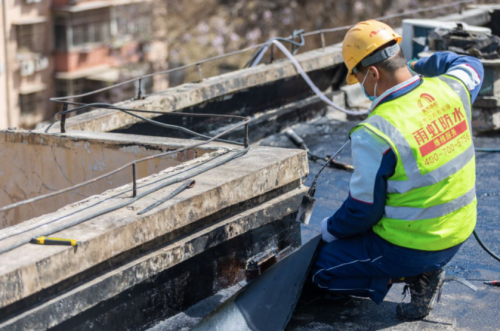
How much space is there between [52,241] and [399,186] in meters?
1.70

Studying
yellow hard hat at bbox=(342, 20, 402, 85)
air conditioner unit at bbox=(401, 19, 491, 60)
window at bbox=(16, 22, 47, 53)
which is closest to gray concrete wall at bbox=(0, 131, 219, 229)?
yellow hard hat at bbox=(342, 20, 402, 85)

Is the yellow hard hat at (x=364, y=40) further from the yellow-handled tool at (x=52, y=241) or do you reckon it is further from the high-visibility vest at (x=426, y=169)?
the yellow-handled tool at (x=52, y=241)

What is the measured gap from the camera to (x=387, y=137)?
349 cm

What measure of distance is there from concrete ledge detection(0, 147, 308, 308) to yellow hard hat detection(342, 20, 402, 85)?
72cm

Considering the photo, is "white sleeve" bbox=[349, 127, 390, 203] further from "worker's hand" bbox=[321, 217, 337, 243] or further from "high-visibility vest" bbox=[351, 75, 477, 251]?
"worker's hand" bbox=[321, 217, 337, 243]

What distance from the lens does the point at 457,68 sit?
13.9 ft

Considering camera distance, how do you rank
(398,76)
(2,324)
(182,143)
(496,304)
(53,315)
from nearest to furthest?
(2,324)
(53,315)
(398,76)
(496,304)
(182,143)

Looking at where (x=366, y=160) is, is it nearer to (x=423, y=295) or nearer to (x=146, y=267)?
(x=423, y=295)

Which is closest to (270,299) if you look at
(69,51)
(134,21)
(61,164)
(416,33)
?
(61,164)

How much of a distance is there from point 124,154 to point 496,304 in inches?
98.3

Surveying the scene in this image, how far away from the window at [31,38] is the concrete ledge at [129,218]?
2575cm

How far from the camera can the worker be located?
3531 mm

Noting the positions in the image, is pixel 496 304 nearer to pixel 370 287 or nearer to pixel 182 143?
pixel 370 287

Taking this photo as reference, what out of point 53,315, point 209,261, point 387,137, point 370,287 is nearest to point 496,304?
point 370,287
